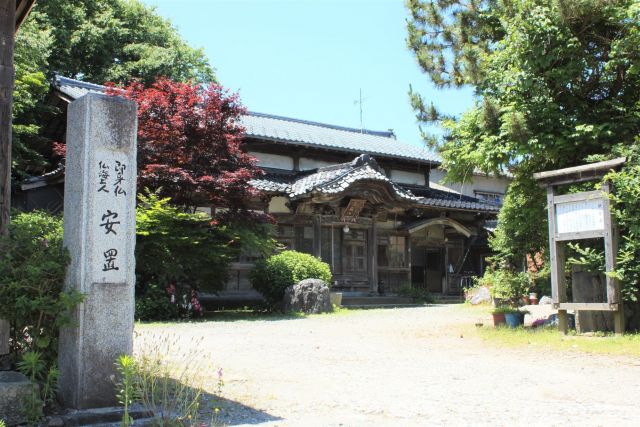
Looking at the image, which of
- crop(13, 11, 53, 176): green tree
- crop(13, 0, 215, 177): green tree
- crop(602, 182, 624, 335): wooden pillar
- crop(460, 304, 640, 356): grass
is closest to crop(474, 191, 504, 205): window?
crop(13, 0, 215, 177): green tree

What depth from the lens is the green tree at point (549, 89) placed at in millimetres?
10352

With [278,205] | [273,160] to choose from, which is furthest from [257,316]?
[273,160]

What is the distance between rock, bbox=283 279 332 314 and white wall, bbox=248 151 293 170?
646cm

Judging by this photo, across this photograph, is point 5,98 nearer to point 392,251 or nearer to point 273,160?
point 273,160

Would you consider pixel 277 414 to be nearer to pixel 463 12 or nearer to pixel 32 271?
pixel 32 271

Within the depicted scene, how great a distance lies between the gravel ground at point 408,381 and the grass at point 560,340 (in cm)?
34

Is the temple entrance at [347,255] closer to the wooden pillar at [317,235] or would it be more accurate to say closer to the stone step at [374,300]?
the wooden pillar at [317,235]

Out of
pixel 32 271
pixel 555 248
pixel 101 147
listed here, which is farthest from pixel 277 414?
pixel 555 248

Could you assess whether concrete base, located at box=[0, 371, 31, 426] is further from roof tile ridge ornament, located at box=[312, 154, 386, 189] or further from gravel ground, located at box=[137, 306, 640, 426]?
roof tile ridge ornament, located at box=[312, 154, 386, 189]

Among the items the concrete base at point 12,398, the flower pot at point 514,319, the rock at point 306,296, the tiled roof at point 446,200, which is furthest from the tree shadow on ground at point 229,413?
the tiled roof at point 446,200

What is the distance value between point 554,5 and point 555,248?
4.07 m

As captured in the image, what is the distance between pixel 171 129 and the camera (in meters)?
13.9

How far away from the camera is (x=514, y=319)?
12.0 meters

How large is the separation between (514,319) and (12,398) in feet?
31.8
